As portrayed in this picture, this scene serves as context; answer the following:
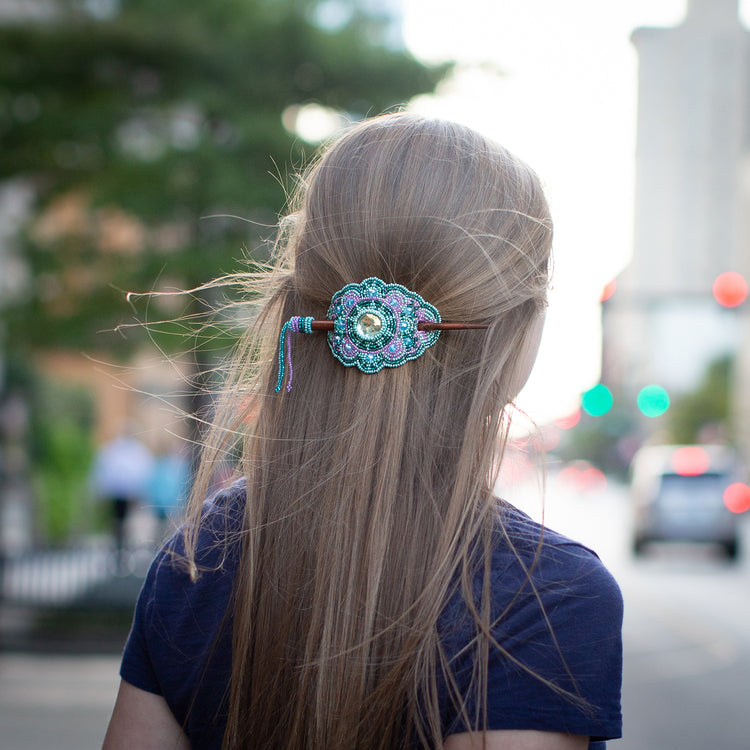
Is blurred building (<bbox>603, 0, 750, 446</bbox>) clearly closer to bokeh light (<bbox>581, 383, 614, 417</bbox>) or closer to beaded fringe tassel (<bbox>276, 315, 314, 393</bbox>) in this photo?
bokeh light (<bbox>581, 383, 614, 417</bbox>)

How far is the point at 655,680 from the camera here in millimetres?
7168

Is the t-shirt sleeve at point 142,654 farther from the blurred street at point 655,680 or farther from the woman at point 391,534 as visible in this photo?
the blurred street at point 655,680

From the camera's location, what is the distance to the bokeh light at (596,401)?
1939 centimetres

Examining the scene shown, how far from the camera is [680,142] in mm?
16469

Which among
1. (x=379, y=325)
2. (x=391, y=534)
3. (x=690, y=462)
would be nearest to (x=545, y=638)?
(x=391, y=534)

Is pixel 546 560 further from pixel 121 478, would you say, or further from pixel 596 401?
pixel 596 401

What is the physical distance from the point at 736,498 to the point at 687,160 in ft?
22.9

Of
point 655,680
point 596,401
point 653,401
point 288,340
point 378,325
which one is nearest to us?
point 378,325

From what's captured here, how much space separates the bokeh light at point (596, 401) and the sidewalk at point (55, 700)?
1379 cm

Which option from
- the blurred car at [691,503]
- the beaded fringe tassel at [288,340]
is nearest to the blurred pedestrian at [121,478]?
the blurred car at [691,503]

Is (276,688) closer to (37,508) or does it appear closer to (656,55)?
(656,55)

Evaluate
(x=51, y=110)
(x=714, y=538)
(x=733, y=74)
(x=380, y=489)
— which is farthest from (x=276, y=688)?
(x=733, y=74)

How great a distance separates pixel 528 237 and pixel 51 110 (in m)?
8.37

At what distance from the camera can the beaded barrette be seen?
4.37ft
